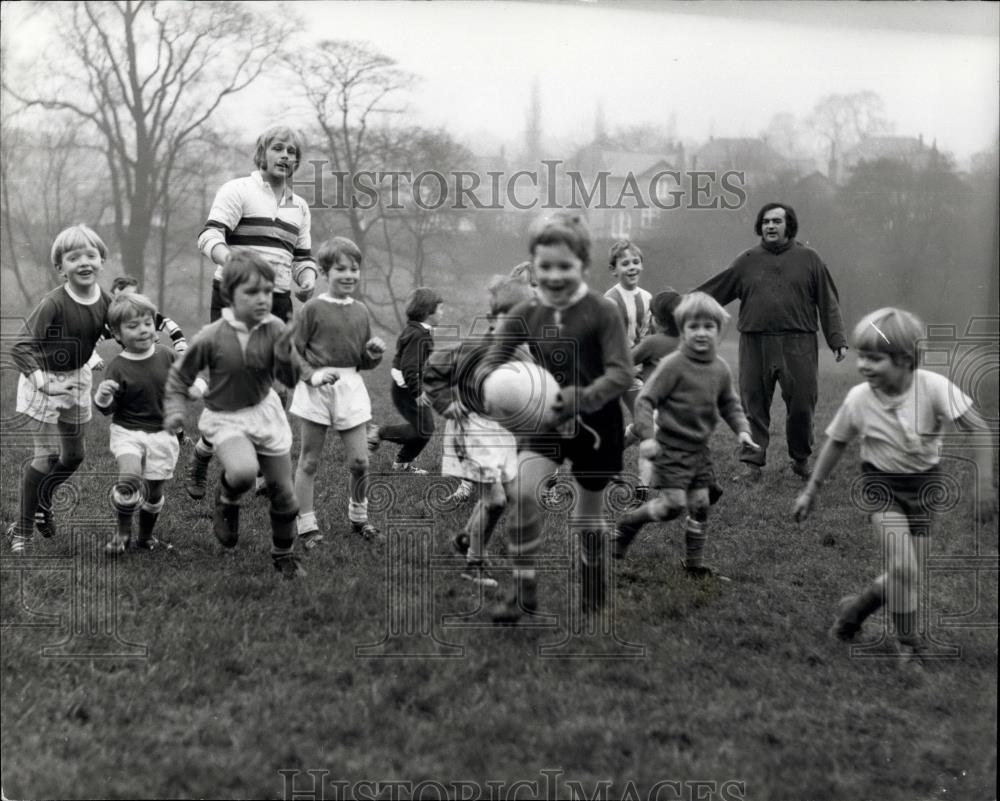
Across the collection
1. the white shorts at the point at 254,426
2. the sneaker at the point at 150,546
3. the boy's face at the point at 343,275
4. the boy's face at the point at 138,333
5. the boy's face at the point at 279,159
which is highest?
the boy's face at the point at 279,159

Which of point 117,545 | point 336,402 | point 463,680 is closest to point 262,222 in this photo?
point 336,402

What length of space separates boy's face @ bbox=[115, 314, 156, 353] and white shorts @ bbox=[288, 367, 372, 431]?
0.79 meters

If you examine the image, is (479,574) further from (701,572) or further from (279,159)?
(279,159)

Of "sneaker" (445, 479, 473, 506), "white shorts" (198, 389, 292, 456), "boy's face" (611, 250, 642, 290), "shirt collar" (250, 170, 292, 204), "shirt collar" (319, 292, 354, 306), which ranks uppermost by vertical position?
"shirt collar" (250, 170, 292, 204)

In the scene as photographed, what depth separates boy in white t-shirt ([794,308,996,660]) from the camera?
3.45m

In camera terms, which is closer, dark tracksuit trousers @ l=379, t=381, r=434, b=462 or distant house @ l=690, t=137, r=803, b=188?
dark tracksuit trousers @ l=379, t=381, r=434, b=462

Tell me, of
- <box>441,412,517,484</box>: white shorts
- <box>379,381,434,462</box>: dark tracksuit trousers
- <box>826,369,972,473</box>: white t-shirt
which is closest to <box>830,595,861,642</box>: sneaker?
<box>826,369,972,473</box>: white t-shirt

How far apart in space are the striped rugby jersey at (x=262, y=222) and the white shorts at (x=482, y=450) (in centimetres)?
139

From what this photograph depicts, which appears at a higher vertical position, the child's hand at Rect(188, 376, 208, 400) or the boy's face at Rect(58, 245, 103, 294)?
the boy's face at Rect(58, 245, 103, 294)

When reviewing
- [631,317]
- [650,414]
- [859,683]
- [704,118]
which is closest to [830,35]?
[704,118]

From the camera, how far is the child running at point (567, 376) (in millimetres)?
3541

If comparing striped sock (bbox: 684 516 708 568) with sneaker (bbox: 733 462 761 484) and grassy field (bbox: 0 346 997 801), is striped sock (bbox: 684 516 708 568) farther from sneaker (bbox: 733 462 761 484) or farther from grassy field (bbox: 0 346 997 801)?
sneaker (bbox: 733 462 761 484)

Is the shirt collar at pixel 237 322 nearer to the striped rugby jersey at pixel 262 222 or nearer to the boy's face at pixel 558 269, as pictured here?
the striped rugby jersey at pixel 262 222

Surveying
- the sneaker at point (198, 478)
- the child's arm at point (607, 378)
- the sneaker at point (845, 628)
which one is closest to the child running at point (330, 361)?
the sneaker at point (198, 478)
